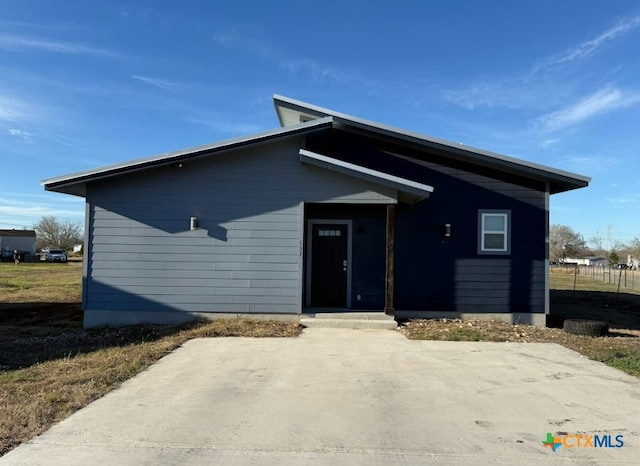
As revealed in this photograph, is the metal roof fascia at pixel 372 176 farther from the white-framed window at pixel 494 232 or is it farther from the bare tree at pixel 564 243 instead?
the bare tree at pixel 564 243

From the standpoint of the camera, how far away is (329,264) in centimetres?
1170

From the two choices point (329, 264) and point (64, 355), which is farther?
point (329, 264)

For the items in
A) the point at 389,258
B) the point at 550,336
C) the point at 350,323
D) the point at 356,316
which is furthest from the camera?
the point at 389,258

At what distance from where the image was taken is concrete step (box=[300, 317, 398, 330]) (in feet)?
32.7

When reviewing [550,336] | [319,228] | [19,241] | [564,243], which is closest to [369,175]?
[319,228]

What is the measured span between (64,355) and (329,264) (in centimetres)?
597

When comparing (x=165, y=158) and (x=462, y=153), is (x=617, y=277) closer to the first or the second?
(x=462, y=153)

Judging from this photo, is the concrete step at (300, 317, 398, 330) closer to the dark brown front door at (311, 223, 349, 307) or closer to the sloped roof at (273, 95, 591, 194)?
the dark brown front door at (311, 223, 349, 307)

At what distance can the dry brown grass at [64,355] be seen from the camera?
4.78m

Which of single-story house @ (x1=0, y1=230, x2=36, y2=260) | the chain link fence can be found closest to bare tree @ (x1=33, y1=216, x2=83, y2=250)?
single-story house @ (x1=0, y1=230, x2=36, y2=260)

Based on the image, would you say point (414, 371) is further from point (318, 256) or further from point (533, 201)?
point (533, 201)

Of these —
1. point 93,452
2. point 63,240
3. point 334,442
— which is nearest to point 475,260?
point 334,442

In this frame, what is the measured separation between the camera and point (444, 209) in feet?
37.1

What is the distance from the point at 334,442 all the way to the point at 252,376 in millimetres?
2391
